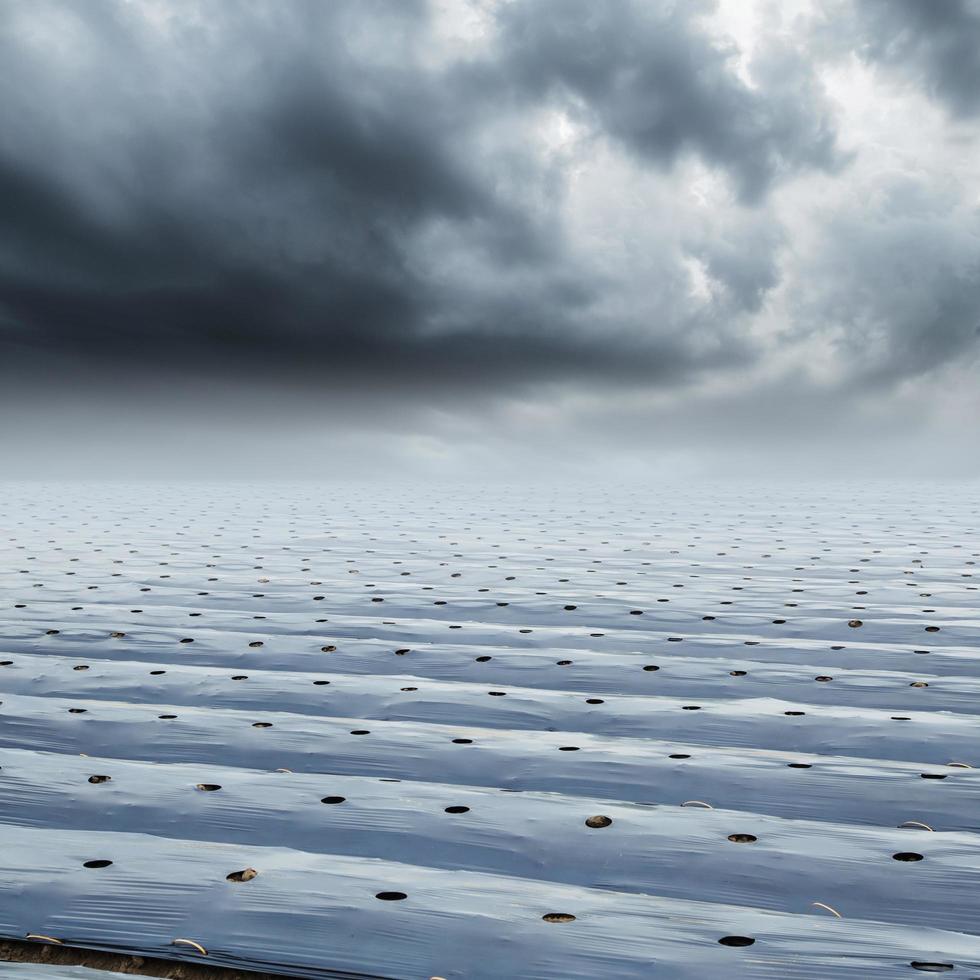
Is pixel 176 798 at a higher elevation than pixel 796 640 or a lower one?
lower

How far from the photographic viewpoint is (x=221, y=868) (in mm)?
3549

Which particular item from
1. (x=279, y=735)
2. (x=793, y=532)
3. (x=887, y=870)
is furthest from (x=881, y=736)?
(x=793, y=532)

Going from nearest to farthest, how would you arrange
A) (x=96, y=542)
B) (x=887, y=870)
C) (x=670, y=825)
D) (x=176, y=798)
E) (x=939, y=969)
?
(x=939, y=969), (x=887, y=870), (x=670, y=825), (x=176, y=798), (x=96, y=542)

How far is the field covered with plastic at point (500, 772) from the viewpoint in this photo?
309cm

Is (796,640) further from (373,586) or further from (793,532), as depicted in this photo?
(793,532)

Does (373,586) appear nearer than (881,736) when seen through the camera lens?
No

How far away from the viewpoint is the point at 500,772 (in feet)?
15.6

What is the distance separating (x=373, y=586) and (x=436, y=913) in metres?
7.88

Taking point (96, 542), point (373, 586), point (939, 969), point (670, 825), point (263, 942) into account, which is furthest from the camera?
point (96, 542)

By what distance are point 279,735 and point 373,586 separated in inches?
218

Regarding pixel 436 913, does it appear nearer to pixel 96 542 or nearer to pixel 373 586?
pixel 373 586

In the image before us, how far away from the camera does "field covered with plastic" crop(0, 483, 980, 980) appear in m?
3.09

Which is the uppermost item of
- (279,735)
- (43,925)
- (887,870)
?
(279,735)

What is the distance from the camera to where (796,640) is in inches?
309
